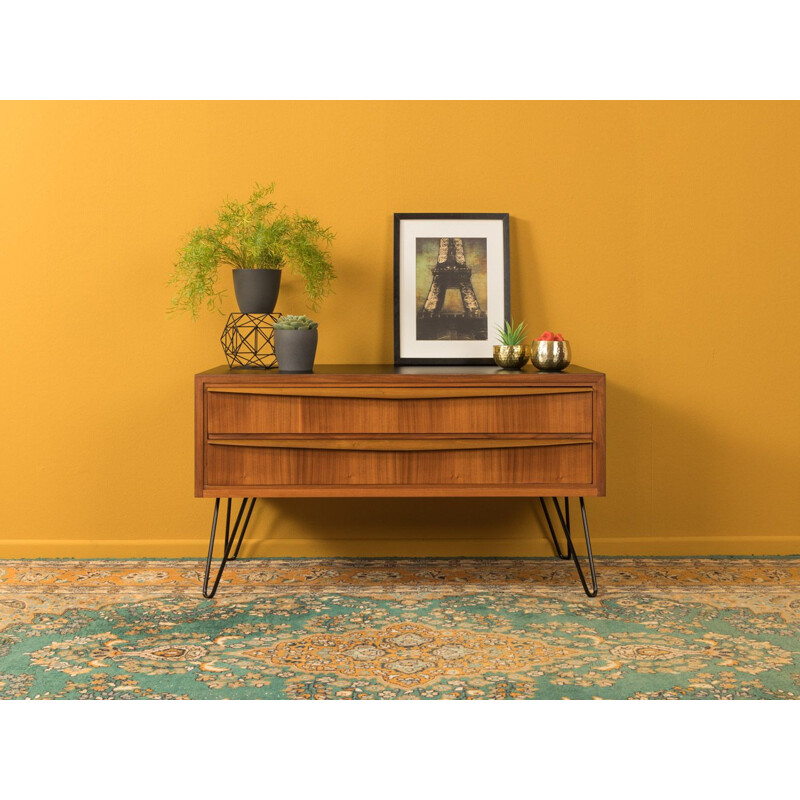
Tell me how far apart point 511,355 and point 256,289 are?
1077 millimetres

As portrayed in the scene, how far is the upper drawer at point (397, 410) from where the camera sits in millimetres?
3248

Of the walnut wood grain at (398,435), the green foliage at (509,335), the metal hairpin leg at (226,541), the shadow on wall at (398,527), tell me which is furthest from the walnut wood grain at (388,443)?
the shadow on wall at (398,527)

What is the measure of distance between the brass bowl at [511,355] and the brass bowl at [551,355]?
9cm

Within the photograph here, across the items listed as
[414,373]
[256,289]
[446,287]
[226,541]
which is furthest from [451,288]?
[226,541]

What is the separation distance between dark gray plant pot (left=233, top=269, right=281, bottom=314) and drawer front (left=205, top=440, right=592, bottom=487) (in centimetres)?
65

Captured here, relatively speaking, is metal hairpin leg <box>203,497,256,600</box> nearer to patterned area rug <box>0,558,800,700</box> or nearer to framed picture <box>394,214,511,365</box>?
patterned area rug <box>0,558,800,700</box>

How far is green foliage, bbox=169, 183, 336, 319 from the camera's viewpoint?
11.6 feet

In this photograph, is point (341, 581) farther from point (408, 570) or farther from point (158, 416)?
point (158, 416)

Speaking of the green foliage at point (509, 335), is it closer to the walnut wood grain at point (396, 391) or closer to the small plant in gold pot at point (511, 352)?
the small plant in gold pot at point (511, 352)

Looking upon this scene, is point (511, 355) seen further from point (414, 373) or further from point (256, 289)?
point (256, 289)

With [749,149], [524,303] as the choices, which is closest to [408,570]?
[524,303]

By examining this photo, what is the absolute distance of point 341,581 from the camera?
3.57m

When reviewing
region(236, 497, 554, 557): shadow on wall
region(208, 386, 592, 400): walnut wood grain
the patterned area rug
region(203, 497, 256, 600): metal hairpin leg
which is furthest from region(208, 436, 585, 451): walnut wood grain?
region(236, 497, 554, 557): shadow on wall

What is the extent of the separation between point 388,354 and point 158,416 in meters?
1.07
